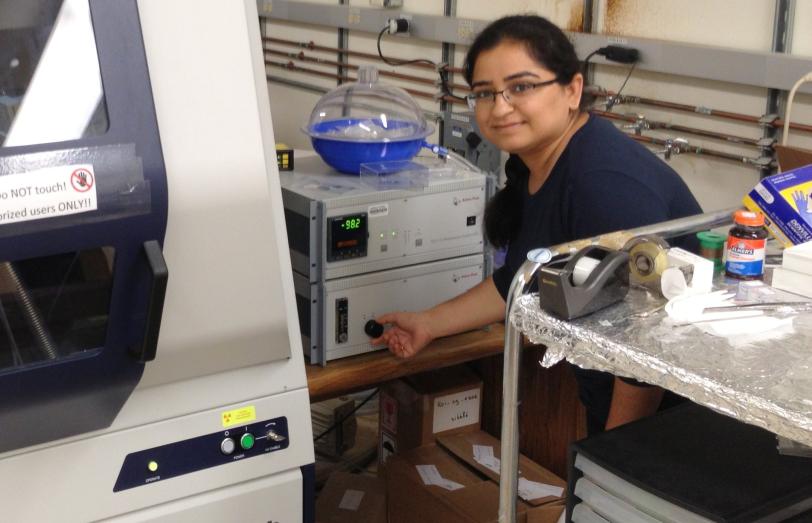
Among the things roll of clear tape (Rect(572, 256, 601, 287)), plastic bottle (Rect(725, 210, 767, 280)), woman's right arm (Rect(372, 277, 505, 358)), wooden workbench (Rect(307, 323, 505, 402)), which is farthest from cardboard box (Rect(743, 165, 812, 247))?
wooden workbench (Rect(307, 323, 505, 402))

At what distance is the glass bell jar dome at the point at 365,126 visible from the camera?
2.07 m

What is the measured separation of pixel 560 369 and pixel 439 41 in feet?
5.80

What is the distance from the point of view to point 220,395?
142 cm

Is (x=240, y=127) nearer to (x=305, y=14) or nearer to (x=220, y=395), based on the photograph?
Result: (x=220, y=395)

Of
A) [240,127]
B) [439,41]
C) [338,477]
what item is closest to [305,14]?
[439,41]

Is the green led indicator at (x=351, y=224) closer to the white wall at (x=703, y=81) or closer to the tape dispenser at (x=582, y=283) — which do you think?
the tape dispenser at (x=582, y=283)

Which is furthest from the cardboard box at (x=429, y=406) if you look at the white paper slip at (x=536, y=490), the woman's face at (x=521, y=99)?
the woman's face at (x=521, y=99)

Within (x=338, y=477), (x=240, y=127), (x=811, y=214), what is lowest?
(x=338, y=477)

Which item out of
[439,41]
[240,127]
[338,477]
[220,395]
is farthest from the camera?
[439,41]

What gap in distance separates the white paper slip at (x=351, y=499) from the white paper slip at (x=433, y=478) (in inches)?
11.4

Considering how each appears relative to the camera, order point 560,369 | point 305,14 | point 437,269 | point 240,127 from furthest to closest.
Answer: point 305,14 → point 560,369 → point 437,269 → point 240,127

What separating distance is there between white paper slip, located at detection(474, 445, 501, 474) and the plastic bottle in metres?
1.11

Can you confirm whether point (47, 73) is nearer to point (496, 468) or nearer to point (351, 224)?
point (351, 224)

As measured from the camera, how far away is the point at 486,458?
2377 millimetres
